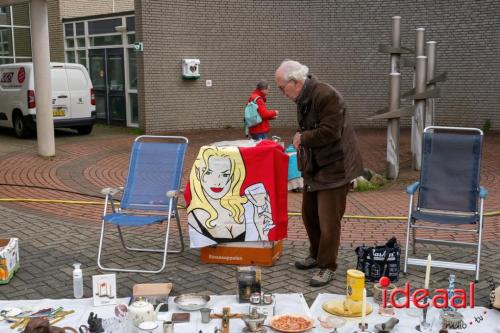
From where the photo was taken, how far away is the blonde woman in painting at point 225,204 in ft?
17.0

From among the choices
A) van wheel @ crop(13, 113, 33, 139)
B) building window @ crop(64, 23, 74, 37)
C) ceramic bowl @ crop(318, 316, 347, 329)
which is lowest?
ceramic bowl @ crop(318, 316, 347, 329)

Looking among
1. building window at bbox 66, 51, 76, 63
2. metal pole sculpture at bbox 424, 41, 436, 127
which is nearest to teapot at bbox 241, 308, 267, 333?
metal pole sculpture at bbox 424, 41, 436, 127

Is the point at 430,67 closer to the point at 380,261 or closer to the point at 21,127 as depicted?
the point at 380,261

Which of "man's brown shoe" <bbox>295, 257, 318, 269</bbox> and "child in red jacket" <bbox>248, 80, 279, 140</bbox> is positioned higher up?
"child in red jacket" <bbox>248, 80, 279, 140</bbox>

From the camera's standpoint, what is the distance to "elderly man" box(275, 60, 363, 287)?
4.53 metres

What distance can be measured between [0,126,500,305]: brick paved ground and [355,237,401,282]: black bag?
219 millimetres

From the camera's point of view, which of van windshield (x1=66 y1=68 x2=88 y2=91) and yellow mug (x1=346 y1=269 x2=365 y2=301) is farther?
van windshield (x1=66 y1=68 x2=88 y2=91)

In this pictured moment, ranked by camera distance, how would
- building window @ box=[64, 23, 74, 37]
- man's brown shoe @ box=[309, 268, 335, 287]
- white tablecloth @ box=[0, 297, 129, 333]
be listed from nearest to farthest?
white tablecloth @ box=[0, 297, 129, 333], man's brown shoe @ box=[309, 268, 335, 287], building window @ box=[64, 23, 74, 37]

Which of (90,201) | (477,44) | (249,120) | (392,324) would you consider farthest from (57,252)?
(477,44)

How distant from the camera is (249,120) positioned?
9.33 meters

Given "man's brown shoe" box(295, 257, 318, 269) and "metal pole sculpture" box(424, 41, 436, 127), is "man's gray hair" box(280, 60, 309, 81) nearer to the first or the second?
"man's brown shoe" box(295, 257, 318, 269)

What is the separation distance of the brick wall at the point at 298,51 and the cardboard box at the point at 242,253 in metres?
10.2

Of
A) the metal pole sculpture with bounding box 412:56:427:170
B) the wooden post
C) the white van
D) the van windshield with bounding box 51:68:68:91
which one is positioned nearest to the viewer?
the wooden post

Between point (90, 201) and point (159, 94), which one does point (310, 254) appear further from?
point (159, 94)
